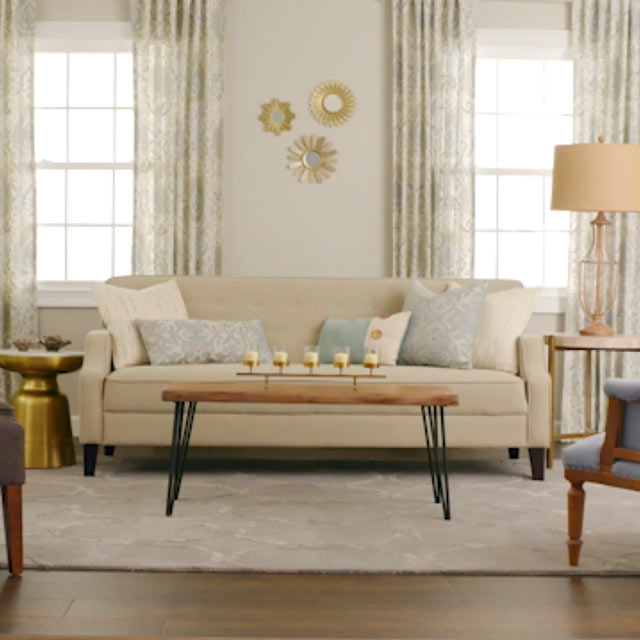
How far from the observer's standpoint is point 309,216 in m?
6.57

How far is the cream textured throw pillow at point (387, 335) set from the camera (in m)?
5.44

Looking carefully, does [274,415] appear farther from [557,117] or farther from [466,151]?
[557,117]

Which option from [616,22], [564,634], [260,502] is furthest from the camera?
[616,22]

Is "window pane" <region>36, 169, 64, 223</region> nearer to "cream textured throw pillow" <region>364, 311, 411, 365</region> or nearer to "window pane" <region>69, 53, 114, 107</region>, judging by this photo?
"window pane" <region>69, 53, 114, 107</region>

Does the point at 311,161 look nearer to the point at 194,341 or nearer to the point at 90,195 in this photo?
the point at 90,195

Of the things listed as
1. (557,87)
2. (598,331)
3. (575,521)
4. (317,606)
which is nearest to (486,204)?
(557,87)

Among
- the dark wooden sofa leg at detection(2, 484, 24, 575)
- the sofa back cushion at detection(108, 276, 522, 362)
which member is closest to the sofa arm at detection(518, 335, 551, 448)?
the sofa back cushion at detection(108, 276, 522, 362)

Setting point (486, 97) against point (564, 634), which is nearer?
point (564, 634)

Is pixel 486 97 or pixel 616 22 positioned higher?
pixel 616 22

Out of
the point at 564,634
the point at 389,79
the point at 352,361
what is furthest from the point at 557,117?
the point at 564,634

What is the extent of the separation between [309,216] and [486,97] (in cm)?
141

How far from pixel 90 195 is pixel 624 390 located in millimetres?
4431

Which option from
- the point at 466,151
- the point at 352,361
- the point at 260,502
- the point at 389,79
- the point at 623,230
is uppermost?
the point at 389,79

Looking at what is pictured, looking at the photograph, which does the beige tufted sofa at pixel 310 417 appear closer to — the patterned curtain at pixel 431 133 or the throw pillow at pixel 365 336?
the throw pillow at pixel 365 336
